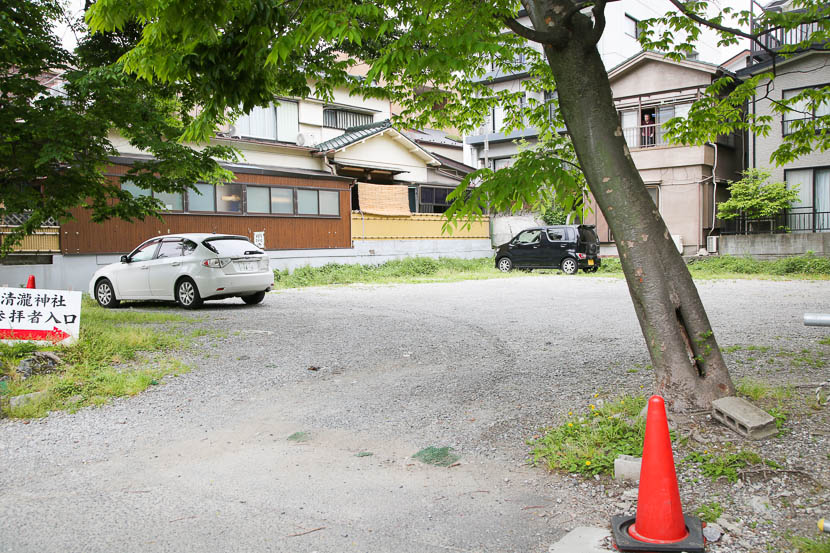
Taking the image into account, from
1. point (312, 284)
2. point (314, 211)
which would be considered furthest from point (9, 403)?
point (314, 211)

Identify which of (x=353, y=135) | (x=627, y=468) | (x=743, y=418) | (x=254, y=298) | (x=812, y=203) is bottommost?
(x=627, y=468)

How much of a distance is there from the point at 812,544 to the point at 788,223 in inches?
947

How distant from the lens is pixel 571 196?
5160mm

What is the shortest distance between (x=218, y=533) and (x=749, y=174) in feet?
81.4

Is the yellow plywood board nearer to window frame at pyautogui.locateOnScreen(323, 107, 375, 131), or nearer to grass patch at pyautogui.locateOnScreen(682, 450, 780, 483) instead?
window frame at pyautogui.locateOnScreen(323, 107, 375, 131)

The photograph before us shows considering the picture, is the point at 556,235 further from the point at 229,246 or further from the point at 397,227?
the point at 229,246

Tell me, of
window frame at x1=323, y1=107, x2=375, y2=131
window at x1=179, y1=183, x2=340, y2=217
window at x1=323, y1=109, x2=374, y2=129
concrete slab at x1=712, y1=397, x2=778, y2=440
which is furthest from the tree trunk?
window at x1=323, y1=109, x2=374, y2=129

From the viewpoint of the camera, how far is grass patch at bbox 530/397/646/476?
13.3 feet

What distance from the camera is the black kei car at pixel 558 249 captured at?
22516 millimetres

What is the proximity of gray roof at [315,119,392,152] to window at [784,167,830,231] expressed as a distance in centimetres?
1623

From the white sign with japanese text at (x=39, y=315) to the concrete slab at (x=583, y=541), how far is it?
6.64m

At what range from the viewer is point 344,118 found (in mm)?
27641

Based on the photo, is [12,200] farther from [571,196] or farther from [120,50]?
[571,196]

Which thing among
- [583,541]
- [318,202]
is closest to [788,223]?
[318,202]
